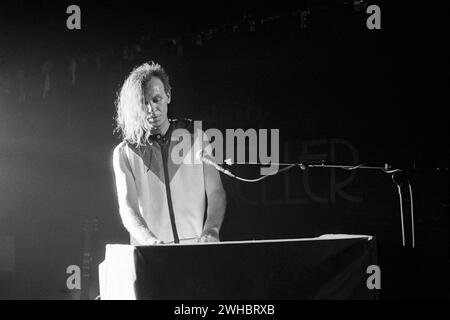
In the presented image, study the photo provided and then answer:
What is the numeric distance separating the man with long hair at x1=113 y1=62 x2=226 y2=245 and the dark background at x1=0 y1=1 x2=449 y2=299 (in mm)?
1049

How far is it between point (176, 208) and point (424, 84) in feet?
7.26

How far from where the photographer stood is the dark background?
3914 mm

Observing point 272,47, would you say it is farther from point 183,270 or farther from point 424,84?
point 183,270

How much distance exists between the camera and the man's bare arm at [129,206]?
2.40 m

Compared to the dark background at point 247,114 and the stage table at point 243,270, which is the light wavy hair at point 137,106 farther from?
the dark background at point 247,114

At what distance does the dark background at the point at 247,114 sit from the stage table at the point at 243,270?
760mm

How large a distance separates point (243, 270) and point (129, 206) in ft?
2.51

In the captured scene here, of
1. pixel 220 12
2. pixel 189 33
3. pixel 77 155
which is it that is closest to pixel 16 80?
pixel 77 155

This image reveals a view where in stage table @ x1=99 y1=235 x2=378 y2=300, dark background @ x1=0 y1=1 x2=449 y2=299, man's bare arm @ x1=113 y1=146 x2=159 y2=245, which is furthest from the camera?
dark background @ x1=0 y1=1 x2=449 y2=299

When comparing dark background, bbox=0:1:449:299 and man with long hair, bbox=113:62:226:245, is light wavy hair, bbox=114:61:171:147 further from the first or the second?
dark background, bbox=0:1:449:299

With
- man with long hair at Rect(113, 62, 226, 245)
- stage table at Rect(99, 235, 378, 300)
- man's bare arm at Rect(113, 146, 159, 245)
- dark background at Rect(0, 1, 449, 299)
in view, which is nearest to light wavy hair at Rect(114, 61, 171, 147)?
man with long hair at Rect(113, 62, 226, 245)

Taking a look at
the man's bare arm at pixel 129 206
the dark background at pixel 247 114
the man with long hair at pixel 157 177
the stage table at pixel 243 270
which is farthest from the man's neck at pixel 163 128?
the dark background at pixel 247 114

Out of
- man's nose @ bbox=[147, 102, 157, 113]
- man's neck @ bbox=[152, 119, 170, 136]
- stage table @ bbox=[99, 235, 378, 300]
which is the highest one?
man's nose @ bbox=[147, 102, 157, 113]

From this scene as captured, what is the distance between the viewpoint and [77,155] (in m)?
5.71
